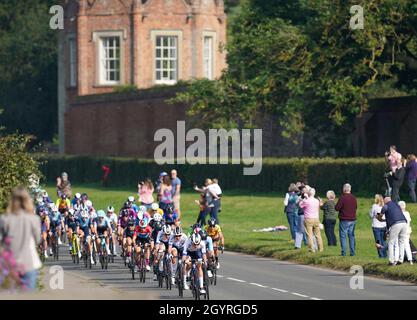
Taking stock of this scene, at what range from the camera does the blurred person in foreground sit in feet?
64.3

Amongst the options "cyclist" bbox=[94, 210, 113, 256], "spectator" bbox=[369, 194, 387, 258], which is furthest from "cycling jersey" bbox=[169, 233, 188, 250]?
"spectator" bbox=[369, 194, 387, 258]

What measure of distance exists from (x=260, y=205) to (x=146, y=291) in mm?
22637

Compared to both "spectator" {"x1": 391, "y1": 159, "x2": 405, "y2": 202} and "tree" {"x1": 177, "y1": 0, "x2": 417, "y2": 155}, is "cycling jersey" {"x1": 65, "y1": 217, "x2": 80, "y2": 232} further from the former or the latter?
"tree" {"x1": 177, "y1": 0, "x2": 417, "y2": 155}

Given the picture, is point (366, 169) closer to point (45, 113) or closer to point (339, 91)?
point (339, 91)

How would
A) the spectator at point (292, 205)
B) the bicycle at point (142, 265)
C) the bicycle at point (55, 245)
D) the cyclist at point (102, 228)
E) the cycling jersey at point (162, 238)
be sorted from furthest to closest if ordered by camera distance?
the spectator at point (292, 205), the bicycle at point (55, 245), the cyclist at point (102, 228), the bicycle at point (142, 265), the cycling jersey at point (162, 238)

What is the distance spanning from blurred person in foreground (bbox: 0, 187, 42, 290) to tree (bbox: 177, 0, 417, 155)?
35579 millimetres

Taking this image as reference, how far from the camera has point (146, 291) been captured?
3141 centimetres

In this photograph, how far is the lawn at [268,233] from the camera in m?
36.2

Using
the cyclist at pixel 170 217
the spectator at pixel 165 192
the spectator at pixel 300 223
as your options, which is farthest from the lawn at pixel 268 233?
the cyclist at pixel 170 217

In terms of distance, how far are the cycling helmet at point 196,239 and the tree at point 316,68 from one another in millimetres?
24792

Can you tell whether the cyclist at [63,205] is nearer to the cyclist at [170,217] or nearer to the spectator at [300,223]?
the spectator at [300,223]

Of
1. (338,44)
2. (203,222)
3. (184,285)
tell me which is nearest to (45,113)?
(338,44)

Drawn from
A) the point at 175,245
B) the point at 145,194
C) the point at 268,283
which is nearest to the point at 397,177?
the point at 145,194

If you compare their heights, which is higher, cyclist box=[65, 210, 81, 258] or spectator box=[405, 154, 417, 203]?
spectator box=[405, 154, 417, 203]
